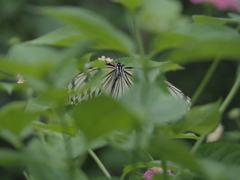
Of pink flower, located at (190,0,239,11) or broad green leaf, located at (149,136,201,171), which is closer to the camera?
broad green leaf, located at (149,136,201,171)

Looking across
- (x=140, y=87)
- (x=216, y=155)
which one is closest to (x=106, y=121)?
(x=140, y=87)

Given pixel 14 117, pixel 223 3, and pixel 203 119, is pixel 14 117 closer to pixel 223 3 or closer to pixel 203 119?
pixel 203 119

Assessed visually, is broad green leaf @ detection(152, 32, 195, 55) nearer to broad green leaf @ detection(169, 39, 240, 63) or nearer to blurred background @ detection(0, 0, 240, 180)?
broad green leaf @ detection(169, 39, 240, 63)

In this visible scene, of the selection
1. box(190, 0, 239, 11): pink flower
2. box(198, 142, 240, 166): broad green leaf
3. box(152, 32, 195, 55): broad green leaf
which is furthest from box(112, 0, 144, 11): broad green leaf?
box(190, 0, 239, 11): pink flower

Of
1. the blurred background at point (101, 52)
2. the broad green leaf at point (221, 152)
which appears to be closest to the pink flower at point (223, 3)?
the blurred background at point (101, 52)

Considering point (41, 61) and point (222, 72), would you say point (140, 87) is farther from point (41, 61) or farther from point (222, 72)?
point (222, 72)

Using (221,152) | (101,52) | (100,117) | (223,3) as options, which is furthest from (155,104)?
(101,52)
